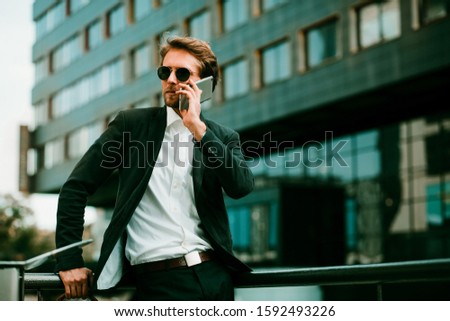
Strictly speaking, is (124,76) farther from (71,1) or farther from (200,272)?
(200,272)

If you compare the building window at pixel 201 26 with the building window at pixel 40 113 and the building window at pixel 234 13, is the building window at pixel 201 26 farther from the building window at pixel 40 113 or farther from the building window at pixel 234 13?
the building window at pixel 40 113

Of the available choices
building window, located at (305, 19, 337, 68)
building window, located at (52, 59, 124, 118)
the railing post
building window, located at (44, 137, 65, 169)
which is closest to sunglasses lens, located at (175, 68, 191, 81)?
the railing post

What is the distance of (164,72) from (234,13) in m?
22.7

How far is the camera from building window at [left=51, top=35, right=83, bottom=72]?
37000 mm

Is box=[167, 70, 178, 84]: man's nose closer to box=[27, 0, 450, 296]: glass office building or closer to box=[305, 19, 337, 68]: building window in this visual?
box=[27, 0, 450, 296]: glass office building

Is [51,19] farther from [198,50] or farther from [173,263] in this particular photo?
[173,263]

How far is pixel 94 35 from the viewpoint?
35281mm

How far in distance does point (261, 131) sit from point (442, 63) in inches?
313

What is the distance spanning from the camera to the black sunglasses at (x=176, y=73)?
9.84ft

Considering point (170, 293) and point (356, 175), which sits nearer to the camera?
point (170, 293)

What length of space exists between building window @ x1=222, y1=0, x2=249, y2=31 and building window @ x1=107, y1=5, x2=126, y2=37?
791 centimetres

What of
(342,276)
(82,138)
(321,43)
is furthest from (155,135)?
(82,138)

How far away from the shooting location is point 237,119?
24.7 m
